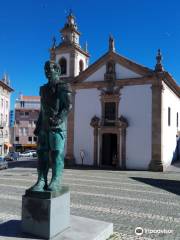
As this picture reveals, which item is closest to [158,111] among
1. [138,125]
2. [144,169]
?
[138,125]

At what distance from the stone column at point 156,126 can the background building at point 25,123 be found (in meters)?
39.5

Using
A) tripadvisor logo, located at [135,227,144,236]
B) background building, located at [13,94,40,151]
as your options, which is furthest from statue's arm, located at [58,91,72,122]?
background building, located at [13,94,40,151]

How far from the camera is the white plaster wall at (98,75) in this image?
976 inches

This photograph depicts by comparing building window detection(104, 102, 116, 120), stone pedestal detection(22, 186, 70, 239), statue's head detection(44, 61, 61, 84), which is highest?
building window detection(104, 102, 116, 120)

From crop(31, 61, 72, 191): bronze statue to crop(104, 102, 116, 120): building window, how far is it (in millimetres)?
17499

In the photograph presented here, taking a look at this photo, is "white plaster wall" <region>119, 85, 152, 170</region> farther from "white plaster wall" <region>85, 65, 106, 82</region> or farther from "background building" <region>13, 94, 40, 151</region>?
"background building" <region>13, 94, 40, 151</region>

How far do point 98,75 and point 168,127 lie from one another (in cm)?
660

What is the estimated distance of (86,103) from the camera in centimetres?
→ 2516

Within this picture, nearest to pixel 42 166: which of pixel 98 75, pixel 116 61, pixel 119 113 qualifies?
pixel 119 113

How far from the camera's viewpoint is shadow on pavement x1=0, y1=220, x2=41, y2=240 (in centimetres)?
603

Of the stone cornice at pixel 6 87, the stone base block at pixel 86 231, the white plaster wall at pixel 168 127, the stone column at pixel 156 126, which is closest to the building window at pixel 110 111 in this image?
the stone column at pixel 156 126

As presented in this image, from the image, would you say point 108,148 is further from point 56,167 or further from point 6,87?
point 6,87

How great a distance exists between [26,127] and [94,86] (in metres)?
38.1

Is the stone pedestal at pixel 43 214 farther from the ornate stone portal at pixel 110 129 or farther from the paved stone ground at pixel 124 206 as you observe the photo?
the ornate stone portal at pixel 110 129
